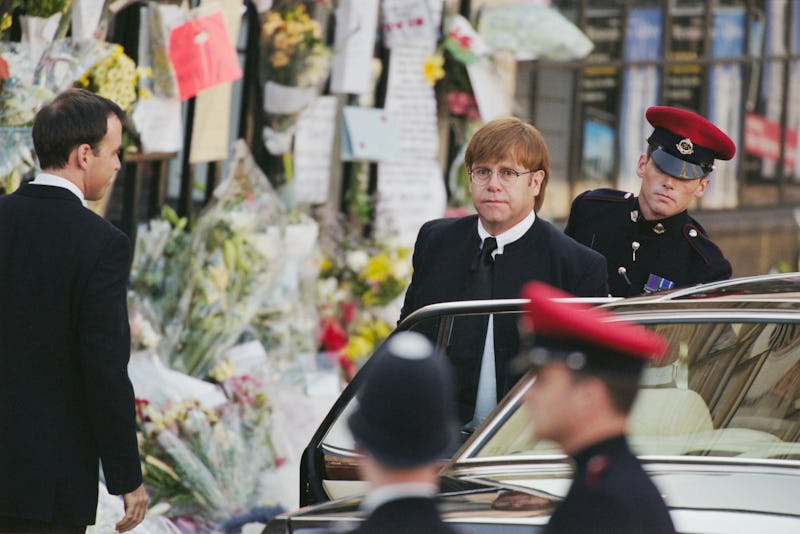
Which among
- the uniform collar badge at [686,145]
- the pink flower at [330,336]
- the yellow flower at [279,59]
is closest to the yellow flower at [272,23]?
the yellow flower at [279,59]

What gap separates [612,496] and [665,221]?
3110 mm

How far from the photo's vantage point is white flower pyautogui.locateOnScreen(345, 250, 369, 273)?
9016 mm

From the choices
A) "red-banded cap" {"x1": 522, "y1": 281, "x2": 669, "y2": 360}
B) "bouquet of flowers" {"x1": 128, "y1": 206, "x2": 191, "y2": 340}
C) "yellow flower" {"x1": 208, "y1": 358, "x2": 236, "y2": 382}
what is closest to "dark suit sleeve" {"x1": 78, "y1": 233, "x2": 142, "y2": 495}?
"red-banded cap" {"x1": 522, "y1": 281, "x2": 669, "y2": 360}

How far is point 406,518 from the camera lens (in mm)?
2359

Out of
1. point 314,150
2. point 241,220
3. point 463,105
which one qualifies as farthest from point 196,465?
point 463,105

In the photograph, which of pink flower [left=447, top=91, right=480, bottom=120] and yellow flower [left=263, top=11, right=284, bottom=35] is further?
pink flower [left=447, top=91, right=480, bottom=120]

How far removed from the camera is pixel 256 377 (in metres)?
7.37

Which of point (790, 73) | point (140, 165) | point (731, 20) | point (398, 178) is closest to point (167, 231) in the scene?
point (140, 165)

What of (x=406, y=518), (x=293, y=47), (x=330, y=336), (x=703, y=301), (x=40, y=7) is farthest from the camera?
(x=330, y=336)

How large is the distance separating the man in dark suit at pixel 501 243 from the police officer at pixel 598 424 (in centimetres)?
223

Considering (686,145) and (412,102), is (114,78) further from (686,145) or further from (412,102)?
(412,102)

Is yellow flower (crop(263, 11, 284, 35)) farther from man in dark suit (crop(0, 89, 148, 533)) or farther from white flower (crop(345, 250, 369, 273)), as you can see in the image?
man in dark suit (crop(0, 89, 148, 533))

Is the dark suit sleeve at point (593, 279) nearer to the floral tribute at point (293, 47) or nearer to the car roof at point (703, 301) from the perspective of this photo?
the car roof at point (703, 301)

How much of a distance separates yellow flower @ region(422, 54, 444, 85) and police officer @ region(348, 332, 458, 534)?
735 cm
